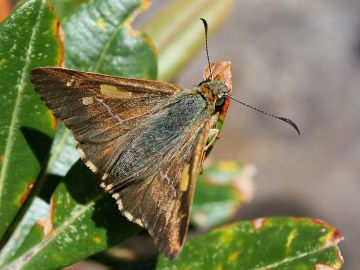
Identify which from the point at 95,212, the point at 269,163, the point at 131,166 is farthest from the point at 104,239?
the point at 269,163

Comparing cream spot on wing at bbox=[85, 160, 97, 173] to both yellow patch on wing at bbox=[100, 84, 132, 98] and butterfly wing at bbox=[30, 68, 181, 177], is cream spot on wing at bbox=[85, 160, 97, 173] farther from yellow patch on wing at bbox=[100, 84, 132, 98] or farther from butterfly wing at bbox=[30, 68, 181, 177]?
yellow patch on wing at bbox=[100, 84, 132, 98]

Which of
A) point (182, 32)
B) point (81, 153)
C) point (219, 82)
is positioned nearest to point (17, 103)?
point (81, 153)

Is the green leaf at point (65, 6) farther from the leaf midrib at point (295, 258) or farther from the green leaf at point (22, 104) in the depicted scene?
the leaf midrib at point (295, 258)

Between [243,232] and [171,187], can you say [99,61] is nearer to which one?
[171,187]

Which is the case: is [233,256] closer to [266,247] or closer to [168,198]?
[266,247]

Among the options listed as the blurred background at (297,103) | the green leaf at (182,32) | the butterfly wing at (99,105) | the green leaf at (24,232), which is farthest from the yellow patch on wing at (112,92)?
the blurred background at (297,103)
